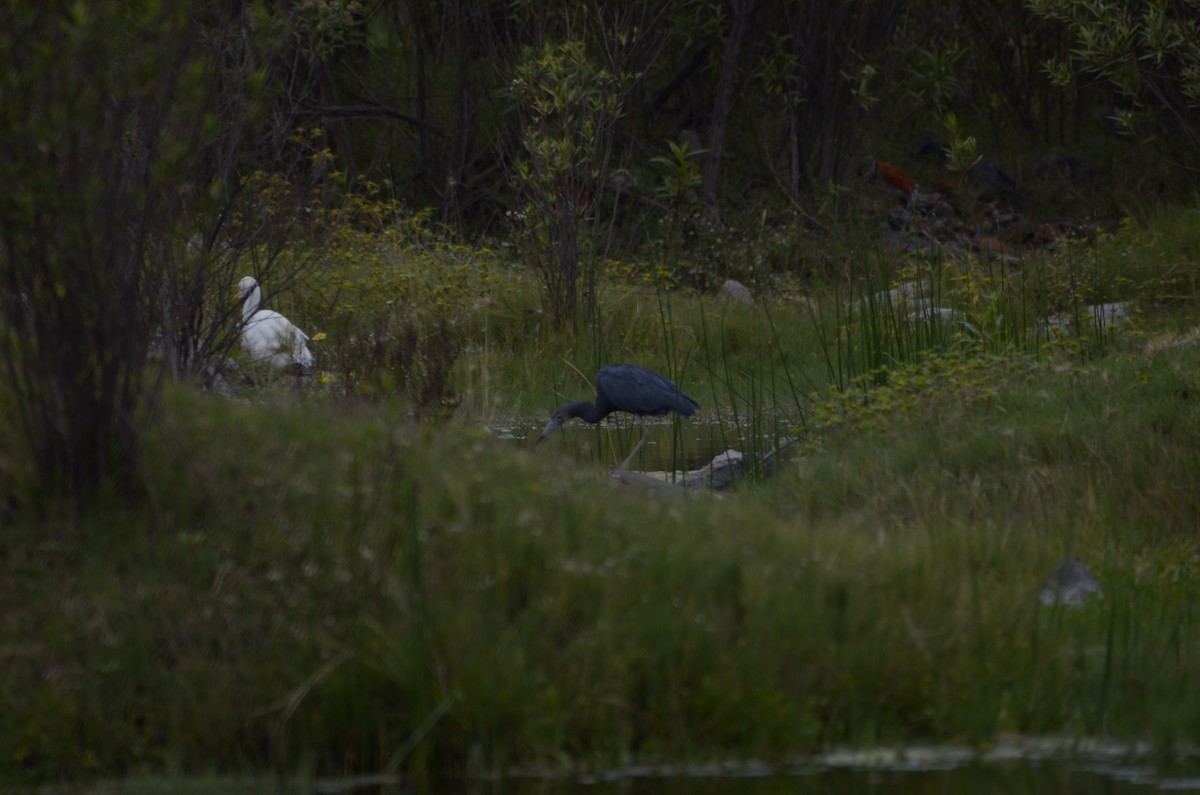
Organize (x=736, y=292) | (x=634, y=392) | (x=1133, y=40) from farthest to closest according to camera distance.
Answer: (x=1133, y=40), (x=736, y=292), (x=634, y=392)

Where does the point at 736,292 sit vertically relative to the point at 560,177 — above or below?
below

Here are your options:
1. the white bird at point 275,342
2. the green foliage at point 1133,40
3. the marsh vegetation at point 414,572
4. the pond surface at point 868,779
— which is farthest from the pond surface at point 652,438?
the green foliage at point 1133,40

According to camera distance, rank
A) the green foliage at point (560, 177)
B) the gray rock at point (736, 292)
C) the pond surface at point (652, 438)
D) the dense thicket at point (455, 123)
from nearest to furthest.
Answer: the dense thicket at point (455, 123)
the pond surface at point (652, 438)
the green foliage at point (560, 177)
the gray rock at point (736, 292)

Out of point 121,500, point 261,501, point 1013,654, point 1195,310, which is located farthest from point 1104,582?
point 1195,310

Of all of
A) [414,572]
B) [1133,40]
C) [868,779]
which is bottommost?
[868,779]

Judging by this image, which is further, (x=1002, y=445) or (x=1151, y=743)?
(x=1002, y=445)

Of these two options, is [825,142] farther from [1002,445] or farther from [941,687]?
[941,687]

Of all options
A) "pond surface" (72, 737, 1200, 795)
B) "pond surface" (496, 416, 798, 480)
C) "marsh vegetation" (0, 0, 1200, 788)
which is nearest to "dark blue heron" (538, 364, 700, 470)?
"pond surface" (496, 416, 798, 480)

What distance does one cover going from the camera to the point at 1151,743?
3727 millimetres

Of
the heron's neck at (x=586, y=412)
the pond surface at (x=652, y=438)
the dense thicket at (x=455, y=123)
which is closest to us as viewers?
the dense thicket at (x=455, y=123)

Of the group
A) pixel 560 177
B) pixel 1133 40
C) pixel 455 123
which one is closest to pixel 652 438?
pixel 560 177

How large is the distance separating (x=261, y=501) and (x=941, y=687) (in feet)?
5.89

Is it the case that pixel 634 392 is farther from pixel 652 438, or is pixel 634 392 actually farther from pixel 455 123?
pixel 455 123

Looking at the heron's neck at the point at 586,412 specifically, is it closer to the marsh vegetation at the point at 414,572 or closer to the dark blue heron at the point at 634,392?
the dark blue heron at the point at 634,392
